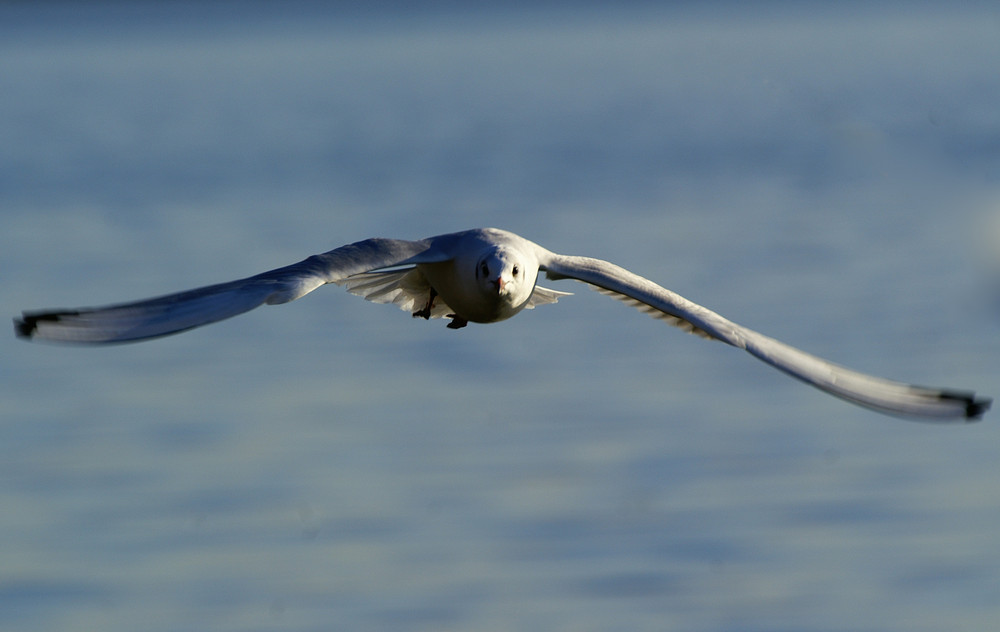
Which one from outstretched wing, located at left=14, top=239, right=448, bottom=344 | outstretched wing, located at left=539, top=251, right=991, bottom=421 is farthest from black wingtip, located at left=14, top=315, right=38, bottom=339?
outstretched wing, located at left=539, top=251, right=991, bottom=421

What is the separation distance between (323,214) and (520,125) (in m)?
12.9

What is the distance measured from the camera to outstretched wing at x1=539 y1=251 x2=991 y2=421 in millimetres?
7441

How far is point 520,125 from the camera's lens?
36.4 metres

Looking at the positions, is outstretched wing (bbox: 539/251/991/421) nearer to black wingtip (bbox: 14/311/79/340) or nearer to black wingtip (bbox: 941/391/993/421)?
black wingtip (bbox: 941/391/993/421)

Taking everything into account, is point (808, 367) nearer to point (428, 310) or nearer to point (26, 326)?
point (428, 310)

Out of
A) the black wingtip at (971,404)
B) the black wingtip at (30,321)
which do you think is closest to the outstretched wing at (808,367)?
the black wingtip at (971,404)

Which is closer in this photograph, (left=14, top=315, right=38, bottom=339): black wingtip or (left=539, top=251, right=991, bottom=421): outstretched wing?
(left=14, top=315, right=38, bottom=339): black wingtip

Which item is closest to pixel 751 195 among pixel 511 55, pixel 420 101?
pixel 420 101

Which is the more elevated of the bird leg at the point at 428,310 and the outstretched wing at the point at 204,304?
the bird leg at the point at 428,310

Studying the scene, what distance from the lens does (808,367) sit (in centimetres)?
770

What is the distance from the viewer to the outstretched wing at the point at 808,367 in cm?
744

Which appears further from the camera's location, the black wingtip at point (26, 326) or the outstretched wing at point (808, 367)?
the outstretched wing at point (808, 367)

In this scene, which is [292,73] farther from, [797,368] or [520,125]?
[797,368]

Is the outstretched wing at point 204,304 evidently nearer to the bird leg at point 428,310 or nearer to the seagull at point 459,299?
the seagull at point 459,299
